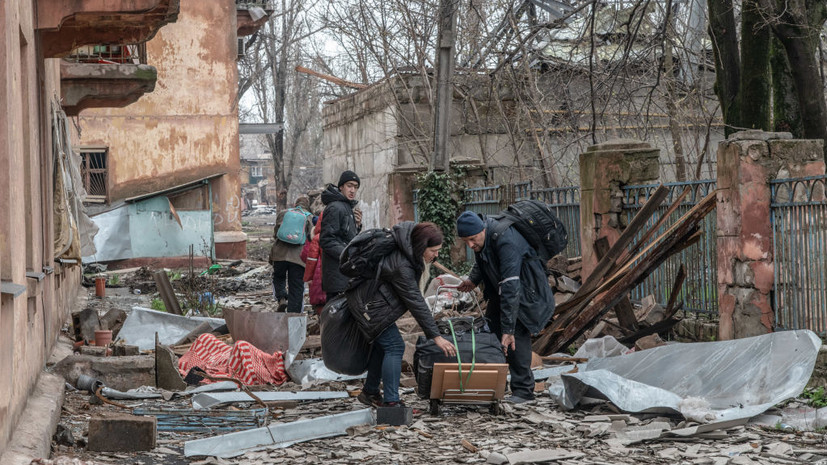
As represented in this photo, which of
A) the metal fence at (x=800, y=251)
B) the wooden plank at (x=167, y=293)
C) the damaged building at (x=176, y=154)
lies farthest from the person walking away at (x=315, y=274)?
the damaged building at (x=176, y=154)

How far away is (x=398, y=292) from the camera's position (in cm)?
722

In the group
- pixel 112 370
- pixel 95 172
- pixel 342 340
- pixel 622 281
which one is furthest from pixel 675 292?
pixel 95 172

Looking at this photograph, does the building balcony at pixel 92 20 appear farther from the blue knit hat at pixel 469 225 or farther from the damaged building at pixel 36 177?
the blue knit hat at pixel 469 225

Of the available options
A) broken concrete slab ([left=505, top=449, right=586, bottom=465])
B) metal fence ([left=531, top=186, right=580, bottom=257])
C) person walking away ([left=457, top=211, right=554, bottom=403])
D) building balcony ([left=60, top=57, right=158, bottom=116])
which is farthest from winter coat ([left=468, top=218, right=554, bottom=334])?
building balcony ([left=60, top=57, right=158, bottom=116])

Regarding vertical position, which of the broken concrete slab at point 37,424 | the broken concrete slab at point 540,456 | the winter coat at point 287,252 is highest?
the winter coat at point 287,252

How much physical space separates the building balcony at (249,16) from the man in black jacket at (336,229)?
62.7 ft

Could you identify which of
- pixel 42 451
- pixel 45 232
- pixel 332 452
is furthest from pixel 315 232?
pixel 42 451

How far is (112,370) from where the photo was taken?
8695mm

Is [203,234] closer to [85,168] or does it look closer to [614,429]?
[85,168]

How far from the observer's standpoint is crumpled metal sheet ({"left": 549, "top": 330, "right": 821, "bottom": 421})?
725 cm

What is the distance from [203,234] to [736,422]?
68.1 ft

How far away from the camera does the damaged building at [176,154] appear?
83.5ft

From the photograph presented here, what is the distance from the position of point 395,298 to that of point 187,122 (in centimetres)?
2088

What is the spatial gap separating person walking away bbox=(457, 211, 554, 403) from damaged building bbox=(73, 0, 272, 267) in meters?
18.0
